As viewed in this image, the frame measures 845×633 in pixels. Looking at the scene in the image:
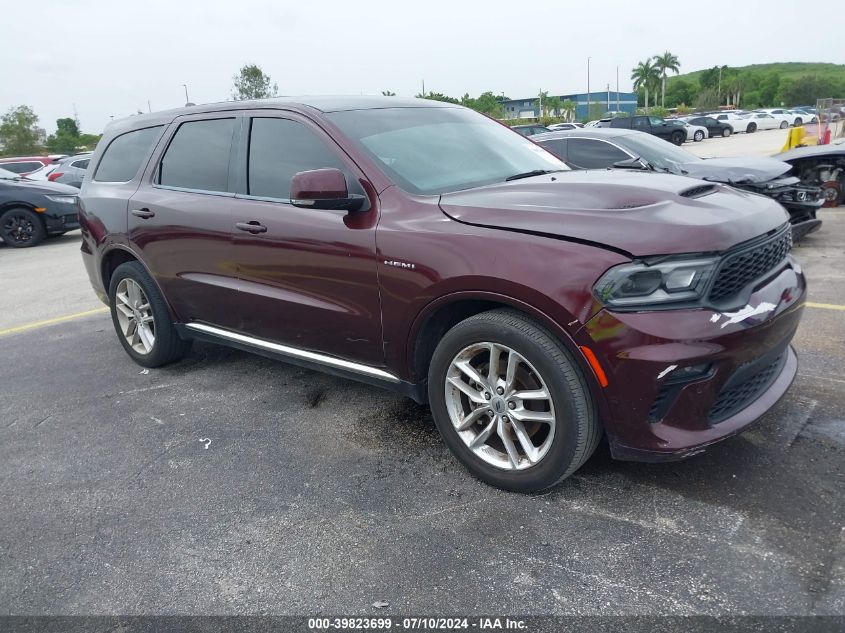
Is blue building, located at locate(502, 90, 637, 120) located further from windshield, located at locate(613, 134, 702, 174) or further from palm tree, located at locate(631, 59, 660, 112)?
windshield, located at locate(613, 134, 702, 174)

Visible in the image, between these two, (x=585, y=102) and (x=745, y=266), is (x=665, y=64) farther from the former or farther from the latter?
(x=745, y=266)

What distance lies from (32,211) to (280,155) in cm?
1062

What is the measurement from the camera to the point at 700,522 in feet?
8.89

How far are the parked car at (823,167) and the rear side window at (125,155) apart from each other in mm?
8282

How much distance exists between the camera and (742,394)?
281cm

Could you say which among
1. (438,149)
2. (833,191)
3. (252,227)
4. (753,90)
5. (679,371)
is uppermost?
(753,90)

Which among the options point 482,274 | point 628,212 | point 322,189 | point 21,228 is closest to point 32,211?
point 21,228

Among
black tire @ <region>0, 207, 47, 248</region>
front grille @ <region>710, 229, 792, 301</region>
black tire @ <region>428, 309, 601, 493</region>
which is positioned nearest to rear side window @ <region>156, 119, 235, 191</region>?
black tire @ <region>428, 309, 601, 493</region>

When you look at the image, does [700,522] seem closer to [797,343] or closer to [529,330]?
[529,330]

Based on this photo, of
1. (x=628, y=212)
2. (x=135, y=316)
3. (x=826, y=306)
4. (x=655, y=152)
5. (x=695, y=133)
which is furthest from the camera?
(x=695, y=133)

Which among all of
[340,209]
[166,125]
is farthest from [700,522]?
[166,125]

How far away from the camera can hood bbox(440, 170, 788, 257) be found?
2.59 metres

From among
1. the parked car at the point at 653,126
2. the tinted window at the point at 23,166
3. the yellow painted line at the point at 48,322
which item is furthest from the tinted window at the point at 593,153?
the parked car at the point at 653,126

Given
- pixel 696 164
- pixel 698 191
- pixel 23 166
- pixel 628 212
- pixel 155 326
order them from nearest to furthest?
pixel 628 212 < pixel 698 191 < pixel 155 326 < pixel 696 164 < pixel 23 166
